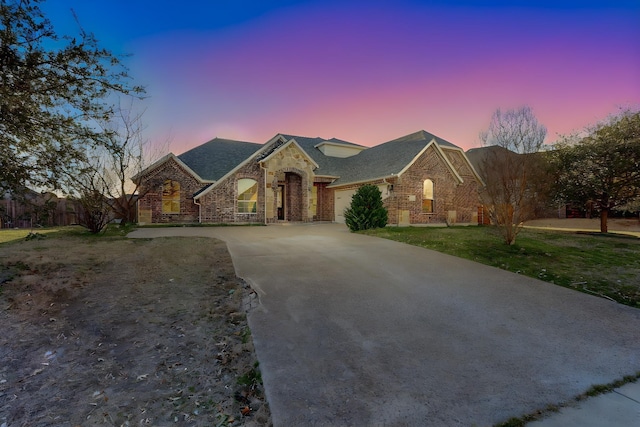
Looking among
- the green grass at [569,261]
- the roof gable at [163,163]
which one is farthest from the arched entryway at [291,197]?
the green grass at [569,261]

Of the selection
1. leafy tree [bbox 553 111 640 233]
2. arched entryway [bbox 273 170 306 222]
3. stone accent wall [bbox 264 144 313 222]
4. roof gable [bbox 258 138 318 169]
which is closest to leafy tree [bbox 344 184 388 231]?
stone accent wall [bbox 264 144 313 222]

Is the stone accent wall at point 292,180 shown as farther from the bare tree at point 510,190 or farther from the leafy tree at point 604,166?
the leafy tree at point 604,166

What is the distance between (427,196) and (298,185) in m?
9.10

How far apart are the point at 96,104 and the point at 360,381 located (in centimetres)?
786

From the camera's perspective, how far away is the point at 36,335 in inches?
135

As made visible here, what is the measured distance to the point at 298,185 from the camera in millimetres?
20828

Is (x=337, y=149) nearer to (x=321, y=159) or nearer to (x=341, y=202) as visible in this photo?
(x=321, y=159)

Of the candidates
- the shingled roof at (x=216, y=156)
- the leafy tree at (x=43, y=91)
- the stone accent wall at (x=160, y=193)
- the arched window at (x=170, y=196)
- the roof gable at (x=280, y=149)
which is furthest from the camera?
the shingled roof at (x=216, y=156)

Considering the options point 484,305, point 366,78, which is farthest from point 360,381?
point 366,78

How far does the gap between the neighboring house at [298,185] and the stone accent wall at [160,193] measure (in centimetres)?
5

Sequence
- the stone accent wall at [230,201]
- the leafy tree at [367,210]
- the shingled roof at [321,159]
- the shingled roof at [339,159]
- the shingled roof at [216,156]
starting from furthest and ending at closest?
A: the shingled roof at [321,159] < the shingled roof at [216,156] < the shingled roof at [339,159] < the stone accent wall at [230,201] < the leafy tree at [367,210]

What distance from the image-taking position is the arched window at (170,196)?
17.6 metres

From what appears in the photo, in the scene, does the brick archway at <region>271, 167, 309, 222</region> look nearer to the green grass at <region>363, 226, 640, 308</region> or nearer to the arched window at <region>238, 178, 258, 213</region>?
the arched window at <region>238, 178, 258, 213</region>

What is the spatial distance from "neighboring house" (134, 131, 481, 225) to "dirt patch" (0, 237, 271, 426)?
11.9m
